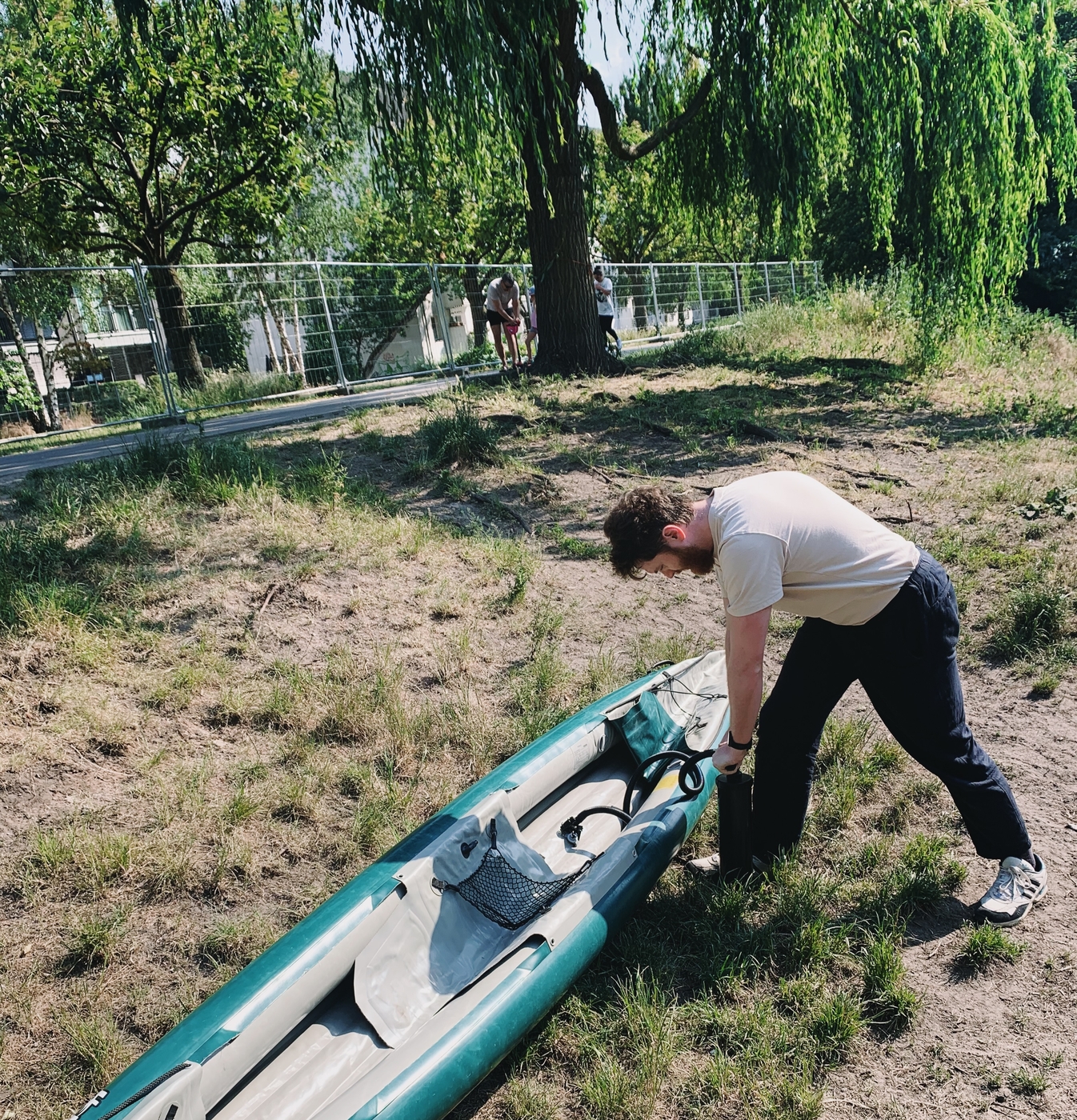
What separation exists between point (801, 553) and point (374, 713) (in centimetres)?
258

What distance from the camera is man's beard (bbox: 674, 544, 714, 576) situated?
2.85 m

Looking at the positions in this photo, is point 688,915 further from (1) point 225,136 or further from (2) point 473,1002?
(1) point 225,136

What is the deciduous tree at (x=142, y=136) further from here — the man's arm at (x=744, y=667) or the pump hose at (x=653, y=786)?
the man's arm at (x=744, y=667)

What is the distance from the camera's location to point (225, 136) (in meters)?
16.8

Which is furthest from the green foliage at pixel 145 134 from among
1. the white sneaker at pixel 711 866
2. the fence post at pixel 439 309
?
the white sneaker at pixel 711 866

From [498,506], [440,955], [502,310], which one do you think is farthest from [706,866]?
[502,310]

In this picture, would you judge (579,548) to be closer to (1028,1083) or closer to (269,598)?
(269,598)

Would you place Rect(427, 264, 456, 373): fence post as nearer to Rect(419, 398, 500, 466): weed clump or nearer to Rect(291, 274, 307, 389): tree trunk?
Rect(291, 274, 307, 389): tree trunk

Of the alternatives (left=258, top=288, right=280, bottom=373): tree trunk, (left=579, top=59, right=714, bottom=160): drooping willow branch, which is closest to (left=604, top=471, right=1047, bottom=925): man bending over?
(left=579, top=59, right=714, bottom=160): drooping willow branch

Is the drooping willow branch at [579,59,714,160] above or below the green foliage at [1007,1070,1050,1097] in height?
above

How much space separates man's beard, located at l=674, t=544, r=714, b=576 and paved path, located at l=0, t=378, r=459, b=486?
18.3 ft

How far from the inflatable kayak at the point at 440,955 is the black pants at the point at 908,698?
571mm

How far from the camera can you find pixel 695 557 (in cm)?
287

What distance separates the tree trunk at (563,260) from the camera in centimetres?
1063
